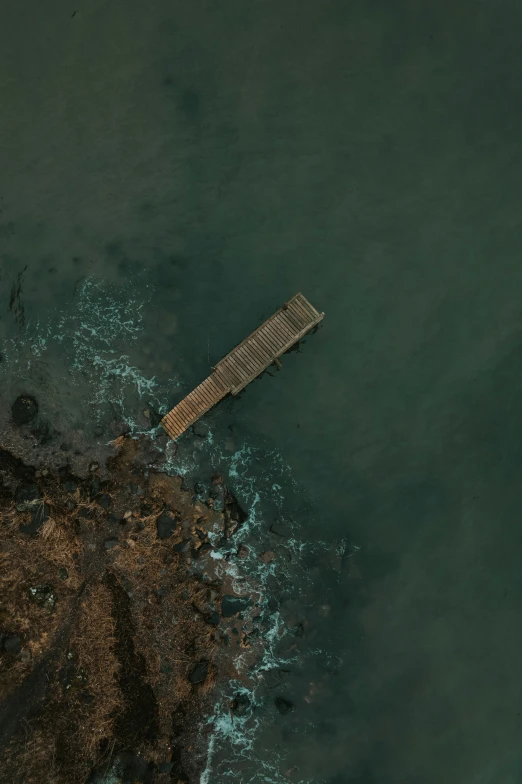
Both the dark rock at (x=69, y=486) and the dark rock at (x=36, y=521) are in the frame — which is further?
the dark rock at (x=69, y=486)

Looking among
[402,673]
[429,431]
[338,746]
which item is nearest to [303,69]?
[429,431]

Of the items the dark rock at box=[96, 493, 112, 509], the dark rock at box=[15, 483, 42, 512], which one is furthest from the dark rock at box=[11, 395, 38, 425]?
the dark rock at box=[96, 493, 112, 509]

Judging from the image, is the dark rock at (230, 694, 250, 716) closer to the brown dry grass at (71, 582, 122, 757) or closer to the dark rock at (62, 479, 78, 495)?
the brown dry grass at (71, 582, 122, 757)

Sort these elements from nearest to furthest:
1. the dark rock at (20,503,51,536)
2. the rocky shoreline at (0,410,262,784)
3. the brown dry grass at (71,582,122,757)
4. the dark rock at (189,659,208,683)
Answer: the rocky shoreline at (0,410,262,784) → the brown dry grass at (71,582,122,757) → the dark rock at (189,659,208,683) → the dark rock at (20,503,51,536)

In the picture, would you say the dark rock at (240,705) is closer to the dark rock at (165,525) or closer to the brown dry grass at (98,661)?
the brown dry grass at (98,661)

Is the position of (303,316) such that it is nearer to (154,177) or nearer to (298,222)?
(298,222)

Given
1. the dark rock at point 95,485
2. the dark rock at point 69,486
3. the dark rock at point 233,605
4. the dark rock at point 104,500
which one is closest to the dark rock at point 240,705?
the dark rock at point 233,605
